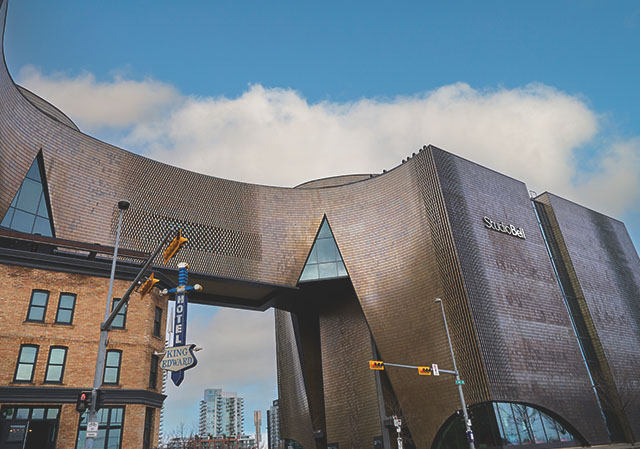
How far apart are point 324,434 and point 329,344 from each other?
10.1 metres

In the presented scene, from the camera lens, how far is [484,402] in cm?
3228

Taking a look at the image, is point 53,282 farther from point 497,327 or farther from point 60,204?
point 497,327

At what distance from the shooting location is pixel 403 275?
40.8m

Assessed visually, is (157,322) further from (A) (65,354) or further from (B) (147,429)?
(B) (147,429)

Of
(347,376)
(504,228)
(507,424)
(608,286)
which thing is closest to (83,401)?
(507,424)

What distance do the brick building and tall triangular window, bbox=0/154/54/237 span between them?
306 centimetres

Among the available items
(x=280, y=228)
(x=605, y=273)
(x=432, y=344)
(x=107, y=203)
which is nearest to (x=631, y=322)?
(x=605, y=273)

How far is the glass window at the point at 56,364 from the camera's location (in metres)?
23.7

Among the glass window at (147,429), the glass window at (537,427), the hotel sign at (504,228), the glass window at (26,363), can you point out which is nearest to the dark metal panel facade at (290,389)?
the glass window at (537,427)

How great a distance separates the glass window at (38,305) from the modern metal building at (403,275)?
8.44 m

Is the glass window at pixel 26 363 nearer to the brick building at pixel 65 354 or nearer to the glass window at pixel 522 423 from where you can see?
the brick building at pixel 65 354

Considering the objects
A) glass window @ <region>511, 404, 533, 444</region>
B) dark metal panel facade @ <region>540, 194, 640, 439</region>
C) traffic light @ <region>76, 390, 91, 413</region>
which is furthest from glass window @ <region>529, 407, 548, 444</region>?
traffic light @ <region>76, 390, 91, 413</region>

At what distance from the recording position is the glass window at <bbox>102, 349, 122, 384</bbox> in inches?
982

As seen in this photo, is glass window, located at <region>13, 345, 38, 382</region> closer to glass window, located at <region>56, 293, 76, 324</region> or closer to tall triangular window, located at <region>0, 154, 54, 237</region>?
glass window, located at <region>56, 293, 76, 324</region>
